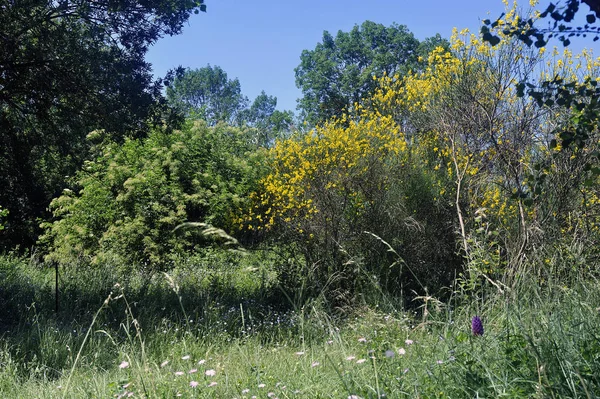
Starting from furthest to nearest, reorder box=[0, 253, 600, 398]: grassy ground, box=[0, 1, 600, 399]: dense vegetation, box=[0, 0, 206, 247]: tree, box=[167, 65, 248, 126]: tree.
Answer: box=[167, 65, 248, 126]: tree → box=[0, 0, 206, 247]: tree → box=[0, 1, 600, 399]: dense vegetation → box=[0, 253, 600, 398]: grassy ground

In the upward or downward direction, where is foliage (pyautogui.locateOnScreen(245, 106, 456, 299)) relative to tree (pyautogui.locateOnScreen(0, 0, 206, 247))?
downward

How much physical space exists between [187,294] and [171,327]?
1916mm

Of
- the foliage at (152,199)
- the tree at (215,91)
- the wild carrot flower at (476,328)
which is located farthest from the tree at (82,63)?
the tree at (215,91)

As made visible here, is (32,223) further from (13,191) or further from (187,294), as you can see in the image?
(187,294)

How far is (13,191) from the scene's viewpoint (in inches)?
540

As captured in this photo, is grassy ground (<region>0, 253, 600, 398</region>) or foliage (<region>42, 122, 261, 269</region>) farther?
foliage (<region>42, 122, 261, 269</region>)

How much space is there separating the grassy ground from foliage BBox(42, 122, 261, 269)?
1.77 meters

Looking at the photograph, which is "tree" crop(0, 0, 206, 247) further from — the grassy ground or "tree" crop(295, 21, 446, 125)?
"tree" crop(295, 21, 446, 125)

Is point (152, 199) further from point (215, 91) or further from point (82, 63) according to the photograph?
point (215, 91)

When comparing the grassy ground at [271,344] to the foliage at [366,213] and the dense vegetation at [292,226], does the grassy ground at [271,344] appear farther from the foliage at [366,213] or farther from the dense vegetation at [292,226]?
the foliage at [366,213]

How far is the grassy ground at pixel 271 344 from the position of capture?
9.34ft

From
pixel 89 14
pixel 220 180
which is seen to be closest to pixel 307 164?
pixel 89 14

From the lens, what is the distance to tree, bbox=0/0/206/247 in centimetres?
798

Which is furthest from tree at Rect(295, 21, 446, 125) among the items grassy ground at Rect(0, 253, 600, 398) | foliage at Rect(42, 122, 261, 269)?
grassy ground at Rect(0, 253, 600, 398)
